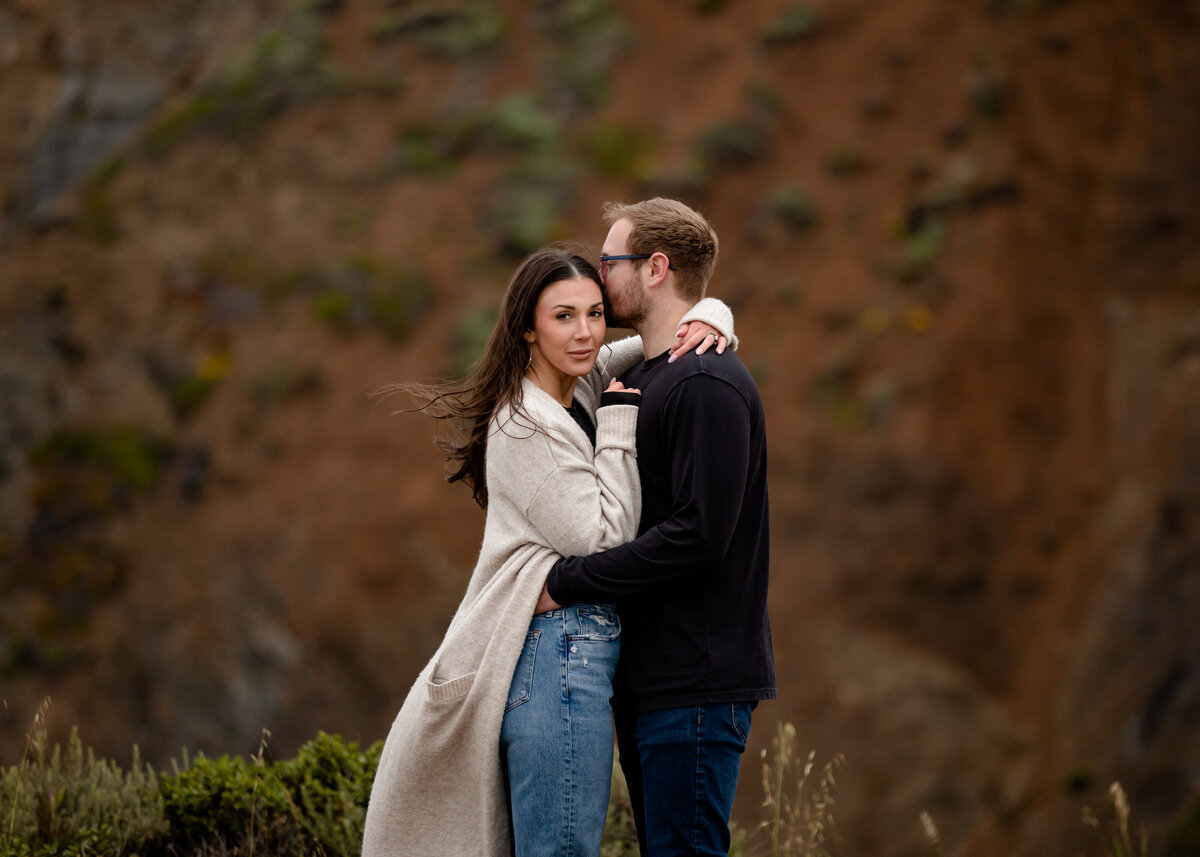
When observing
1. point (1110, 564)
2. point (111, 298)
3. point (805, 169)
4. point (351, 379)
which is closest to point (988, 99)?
point (805, 169)

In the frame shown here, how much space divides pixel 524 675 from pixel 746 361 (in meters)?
10.1

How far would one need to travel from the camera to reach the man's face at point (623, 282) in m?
3.67

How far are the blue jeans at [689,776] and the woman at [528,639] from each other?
0.52 feet

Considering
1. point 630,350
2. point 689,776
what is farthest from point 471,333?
point 689,776

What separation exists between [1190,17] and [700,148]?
6066 mm

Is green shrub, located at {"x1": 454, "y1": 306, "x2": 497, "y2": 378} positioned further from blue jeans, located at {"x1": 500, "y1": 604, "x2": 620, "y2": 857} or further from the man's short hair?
blue jeans, located at {"x1": 500, "y1": 604, "x2": 620, "y2": 857}

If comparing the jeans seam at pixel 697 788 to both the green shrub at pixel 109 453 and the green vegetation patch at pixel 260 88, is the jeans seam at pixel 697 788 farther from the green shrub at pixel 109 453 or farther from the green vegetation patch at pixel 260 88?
the green vegetation patch at pixel 260 88

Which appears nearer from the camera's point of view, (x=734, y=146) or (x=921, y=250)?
(x=921, y=250)

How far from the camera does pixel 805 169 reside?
557 inches

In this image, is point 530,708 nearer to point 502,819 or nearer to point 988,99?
point 502,819

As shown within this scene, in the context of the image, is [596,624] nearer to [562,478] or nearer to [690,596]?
[690,596]

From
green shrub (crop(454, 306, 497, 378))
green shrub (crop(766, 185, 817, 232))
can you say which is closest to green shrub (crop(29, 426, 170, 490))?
green shrub (crop(454, 306, 497, 378))

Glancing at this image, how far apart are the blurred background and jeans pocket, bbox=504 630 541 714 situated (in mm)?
8028

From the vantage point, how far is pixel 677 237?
11.9 feet
